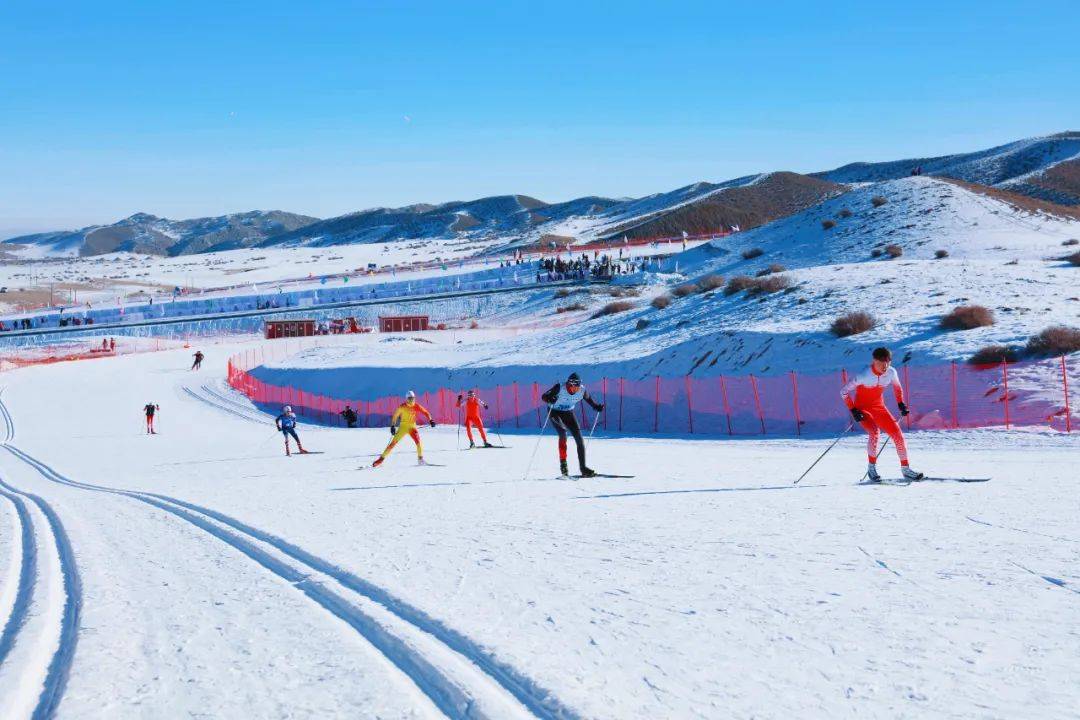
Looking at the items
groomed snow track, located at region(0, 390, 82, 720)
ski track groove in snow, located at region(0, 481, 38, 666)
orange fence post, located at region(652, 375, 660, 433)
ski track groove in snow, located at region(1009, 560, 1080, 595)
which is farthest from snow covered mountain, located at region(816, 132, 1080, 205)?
groomed snow track, located at region(0, 390, 82, 720)

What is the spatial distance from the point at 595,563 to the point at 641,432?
2352 cm

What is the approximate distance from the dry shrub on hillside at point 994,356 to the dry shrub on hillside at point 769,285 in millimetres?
16328

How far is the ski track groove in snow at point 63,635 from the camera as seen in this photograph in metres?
5.74

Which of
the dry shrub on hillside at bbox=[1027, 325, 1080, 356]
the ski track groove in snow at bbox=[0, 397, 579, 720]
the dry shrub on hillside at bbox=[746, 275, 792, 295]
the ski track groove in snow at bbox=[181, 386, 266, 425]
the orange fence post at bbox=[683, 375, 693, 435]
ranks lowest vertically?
the ski track groove in snow at bbox=[181, 386, 266, 425]

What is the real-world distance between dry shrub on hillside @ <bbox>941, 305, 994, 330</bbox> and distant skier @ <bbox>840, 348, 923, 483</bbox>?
20.6 metres

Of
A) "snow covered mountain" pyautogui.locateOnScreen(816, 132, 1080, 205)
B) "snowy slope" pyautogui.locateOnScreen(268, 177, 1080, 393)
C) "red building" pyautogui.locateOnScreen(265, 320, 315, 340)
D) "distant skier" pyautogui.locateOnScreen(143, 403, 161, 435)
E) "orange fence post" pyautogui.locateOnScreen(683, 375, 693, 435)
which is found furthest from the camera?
"snow covered mountain" pyautogui.locateOnScreen(816, 132, 1080, 205)

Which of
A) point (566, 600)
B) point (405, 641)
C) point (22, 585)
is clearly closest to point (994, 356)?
point (566, 600)

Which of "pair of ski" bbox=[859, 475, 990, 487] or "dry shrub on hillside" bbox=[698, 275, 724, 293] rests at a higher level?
"dry shrub on hillside" bbox=[698, 275, 724, 293]

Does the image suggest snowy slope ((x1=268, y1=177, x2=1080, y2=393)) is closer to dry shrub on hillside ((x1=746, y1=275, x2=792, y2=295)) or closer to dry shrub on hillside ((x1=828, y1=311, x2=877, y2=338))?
dry shrub on hillside ((x1=828, y1=311, x2=877, y2=338))

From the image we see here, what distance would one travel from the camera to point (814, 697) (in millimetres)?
5203

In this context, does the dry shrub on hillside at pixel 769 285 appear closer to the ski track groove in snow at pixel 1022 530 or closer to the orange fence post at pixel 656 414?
the orange fence post at pixel 656 414

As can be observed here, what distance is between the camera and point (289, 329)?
7938cm

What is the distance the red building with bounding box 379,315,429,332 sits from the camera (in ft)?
250

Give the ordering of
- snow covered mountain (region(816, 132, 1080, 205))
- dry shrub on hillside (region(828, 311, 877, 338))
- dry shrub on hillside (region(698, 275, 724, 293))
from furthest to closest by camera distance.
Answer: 1. snow covered mountain (region(816, 132, 1080, 205))
2. dry shrub on hillside (region(698, 275, 724, 293))
3. dry shrub on hillside (region(828, 311, 877, 338))
